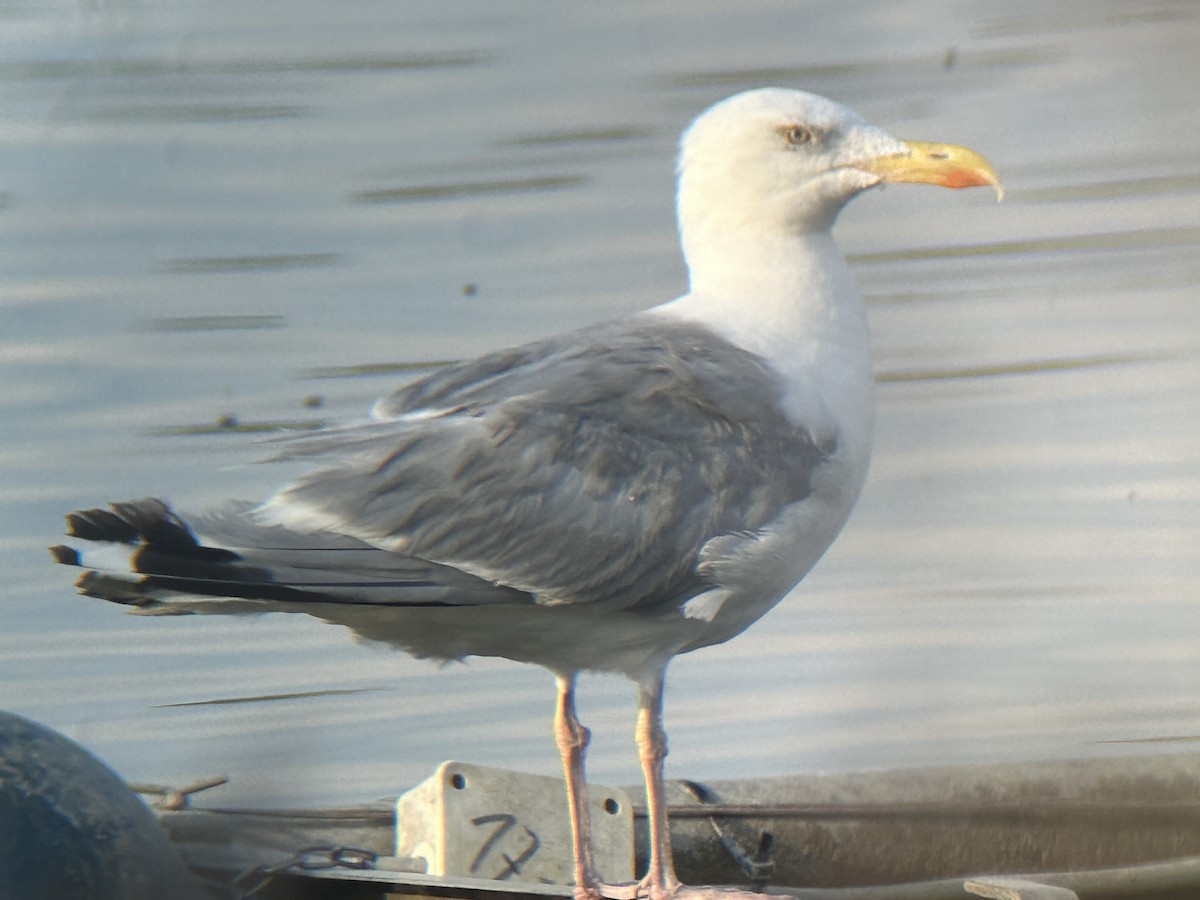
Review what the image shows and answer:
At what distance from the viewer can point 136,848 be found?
75 cm

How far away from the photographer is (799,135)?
1488 mm

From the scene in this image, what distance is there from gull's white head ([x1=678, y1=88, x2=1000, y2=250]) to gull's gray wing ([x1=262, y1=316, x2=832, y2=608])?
0.21 m

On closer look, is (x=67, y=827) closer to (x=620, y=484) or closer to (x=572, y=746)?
(x=620, y=484)

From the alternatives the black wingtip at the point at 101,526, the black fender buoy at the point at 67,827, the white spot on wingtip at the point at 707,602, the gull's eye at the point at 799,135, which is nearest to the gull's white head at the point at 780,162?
the gull's eye at the point at 799,135

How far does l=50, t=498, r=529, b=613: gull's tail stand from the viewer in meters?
1.04

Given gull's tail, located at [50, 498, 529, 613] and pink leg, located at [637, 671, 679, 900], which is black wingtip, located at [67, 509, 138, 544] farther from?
pink leg, located at [637, 671, 679, 900]

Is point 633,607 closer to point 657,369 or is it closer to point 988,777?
point 657,369

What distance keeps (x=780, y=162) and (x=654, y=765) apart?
0.61 metres

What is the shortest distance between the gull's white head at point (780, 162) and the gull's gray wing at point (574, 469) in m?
0.21

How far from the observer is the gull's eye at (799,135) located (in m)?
1.48

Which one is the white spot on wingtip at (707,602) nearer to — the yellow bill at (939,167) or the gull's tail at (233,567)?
the gull's tail at (233,567)

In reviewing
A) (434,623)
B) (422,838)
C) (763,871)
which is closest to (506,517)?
(434,623)

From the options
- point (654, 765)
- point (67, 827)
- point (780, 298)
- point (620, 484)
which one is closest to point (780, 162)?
point (780, 298)

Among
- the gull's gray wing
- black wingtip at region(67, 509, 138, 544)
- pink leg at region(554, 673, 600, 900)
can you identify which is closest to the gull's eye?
the gull's gray wing
